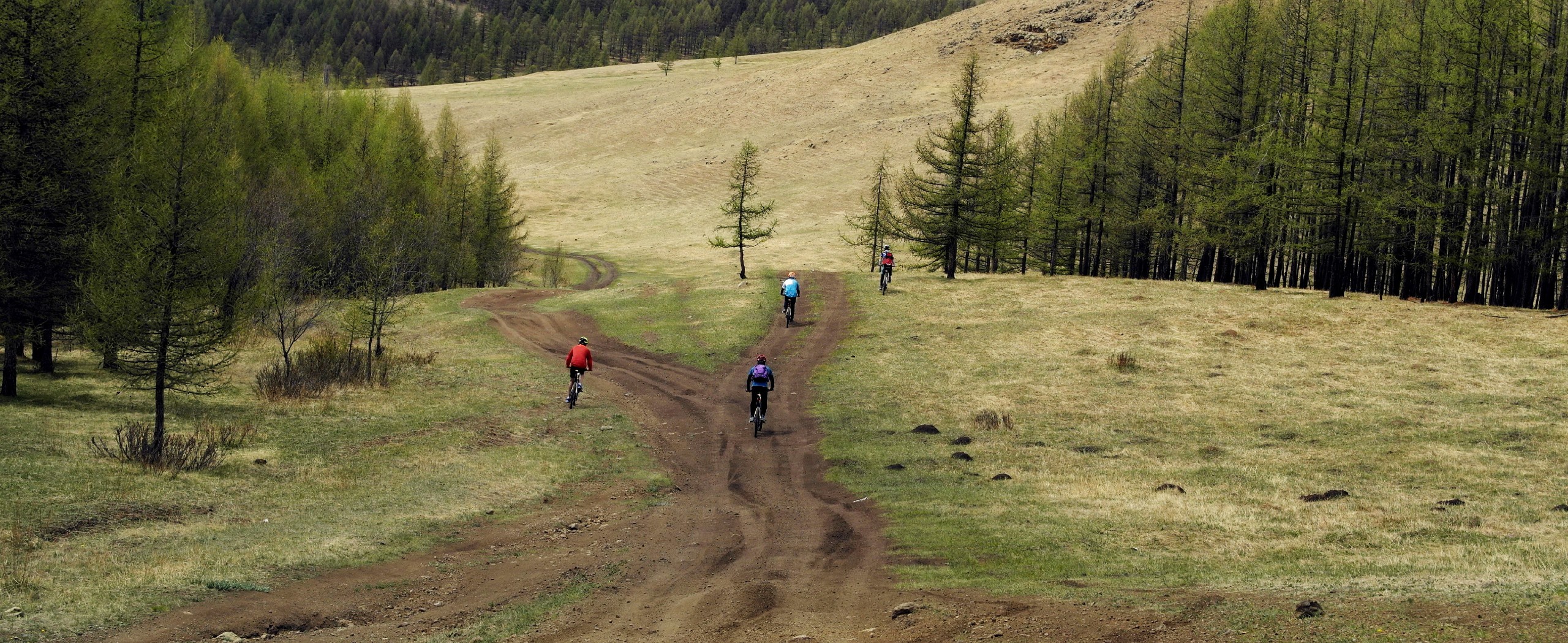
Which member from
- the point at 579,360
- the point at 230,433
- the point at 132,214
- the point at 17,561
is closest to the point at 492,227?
the point at 579,360

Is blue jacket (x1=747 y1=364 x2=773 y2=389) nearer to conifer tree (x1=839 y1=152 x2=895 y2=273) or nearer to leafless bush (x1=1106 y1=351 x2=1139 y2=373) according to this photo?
leafless bush (x1=1106 y1=351 x2=1139 y2=373)

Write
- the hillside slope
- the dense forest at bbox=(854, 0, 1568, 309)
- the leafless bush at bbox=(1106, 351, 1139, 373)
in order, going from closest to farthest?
the leafless bush at bbox=(1106, 351, 1139, 373) < the dense forest at bbox=(854, 0, 1568, 309) < the hillside slope

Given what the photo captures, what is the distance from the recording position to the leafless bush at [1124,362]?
3453cm

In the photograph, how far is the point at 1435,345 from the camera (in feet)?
116

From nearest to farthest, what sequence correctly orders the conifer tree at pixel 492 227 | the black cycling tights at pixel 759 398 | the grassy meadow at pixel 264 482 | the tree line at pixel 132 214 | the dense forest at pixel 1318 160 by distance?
the grassy meadow at pixel 264 482
the tree line at pixel 132 214
the black cycling tights at pixel 759 398
the dense forest at pixel 1318 160
the conifer tree at pixel 492 227

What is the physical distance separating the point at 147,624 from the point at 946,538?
41.1ft

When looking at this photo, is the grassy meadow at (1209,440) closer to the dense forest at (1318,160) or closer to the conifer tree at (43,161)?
the dense forest at (1318,160)

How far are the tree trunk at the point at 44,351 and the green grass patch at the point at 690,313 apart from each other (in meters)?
20.0

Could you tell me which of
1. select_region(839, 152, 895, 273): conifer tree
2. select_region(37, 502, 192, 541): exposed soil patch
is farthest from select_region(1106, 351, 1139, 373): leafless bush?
select_region(839, 152, 895, 273): conifer tree

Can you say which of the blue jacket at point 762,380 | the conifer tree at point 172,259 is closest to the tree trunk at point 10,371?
the conifer tree at point 172,259

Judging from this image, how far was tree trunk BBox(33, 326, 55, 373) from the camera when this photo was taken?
29203mm

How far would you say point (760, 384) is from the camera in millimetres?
27547

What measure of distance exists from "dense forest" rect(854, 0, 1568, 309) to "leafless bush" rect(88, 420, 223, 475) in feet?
125

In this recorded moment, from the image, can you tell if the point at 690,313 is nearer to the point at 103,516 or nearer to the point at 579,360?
the point at 579,360
